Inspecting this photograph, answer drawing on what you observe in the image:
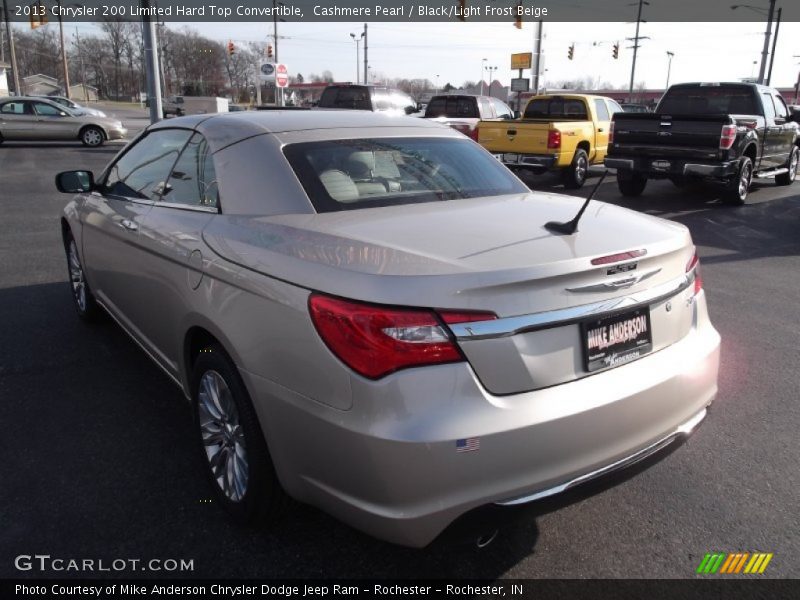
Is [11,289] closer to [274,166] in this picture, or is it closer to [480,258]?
[274,166]

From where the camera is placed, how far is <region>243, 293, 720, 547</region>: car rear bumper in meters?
1.93

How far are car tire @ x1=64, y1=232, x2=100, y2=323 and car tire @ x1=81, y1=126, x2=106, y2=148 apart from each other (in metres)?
19.5

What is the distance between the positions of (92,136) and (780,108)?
20.7 metres

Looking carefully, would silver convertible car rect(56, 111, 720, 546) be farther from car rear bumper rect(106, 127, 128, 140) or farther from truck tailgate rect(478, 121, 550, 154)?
car rear bumper rect(106, 127, 128, 140)

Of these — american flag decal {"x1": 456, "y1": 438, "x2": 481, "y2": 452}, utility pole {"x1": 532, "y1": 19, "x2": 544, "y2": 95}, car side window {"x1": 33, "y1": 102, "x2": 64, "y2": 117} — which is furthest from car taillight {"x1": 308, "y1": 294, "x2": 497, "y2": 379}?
utility pole {"x1": 532, "y1": 19, "x2": 544, "y2": 95}

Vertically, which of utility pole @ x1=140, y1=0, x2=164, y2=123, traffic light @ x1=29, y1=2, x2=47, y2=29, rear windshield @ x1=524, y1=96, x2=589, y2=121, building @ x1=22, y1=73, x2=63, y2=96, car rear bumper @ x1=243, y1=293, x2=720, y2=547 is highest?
traffic light @ x1=29, y1=2, x2=47, y2=29

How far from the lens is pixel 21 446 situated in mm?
3301

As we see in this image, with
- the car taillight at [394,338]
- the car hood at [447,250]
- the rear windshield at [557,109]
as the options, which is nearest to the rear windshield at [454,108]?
the rear windshield at [557,109]

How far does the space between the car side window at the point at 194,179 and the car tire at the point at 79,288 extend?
1.82 metres

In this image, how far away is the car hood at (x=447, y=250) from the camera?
6.59 feet

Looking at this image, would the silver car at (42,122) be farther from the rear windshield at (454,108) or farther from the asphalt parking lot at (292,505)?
the asphalt parking lot at (292,505)

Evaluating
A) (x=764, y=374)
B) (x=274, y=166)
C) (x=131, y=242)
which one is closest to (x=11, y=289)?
(x=131, y=242)

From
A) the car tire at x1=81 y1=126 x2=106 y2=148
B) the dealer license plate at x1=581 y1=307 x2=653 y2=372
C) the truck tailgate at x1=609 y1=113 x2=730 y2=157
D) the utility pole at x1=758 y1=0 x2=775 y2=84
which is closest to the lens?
the dealer license plate at x1=581 y1=307 x2=653 y2=372

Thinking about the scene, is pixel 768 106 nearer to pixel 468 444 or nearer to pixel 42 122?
pixel 468 444
